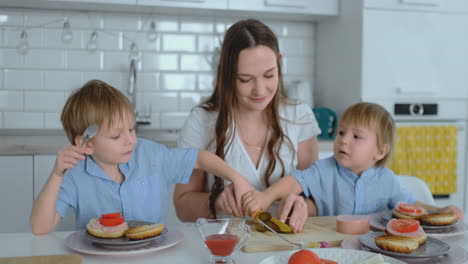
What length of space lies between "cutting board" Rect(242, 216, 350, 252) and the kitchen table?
2 cm

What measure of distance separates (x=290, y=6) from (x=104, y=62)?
4.04ft

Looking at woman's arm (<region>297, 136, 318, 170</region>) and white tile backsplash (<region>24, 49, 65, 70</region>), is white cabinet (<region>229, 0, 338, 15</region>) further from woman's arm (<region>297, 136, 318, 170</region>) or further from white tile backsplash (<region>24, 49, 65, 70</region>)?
woman's arm (<region>297, 136, 318, 170</region>)

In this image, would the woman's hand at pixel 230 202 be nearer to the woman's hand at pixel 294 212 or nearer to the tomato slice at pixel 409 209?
the woman's hand at pixel 294 212

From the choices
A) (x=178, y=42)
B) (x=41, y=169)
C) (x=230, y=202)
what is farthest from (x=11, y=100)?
(x=230, y=202)

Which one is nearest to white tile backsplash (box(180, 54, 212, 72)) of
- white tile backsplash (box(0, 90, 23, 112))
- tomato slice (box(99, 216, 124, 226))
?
white tile backsplash (box(0, 90, 23, 112))

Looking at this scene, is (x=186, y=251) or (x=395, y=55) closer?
(x=186, y=251)

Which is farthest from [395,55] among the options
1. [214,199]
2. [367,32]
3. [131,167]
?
[131,167]

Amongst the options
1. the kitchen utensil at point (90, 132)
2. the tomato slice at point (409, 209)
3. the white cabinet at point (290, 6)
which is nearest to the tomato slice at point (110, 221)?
the kitchen utensil at point (90, 132)

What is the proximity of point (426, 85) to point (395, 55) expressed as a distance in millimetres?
285

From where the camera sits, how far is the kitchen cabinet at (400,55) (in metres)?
3.16

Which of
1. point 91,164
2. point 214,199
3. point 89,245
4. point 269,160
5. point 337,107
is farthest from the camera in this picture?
point 337,107

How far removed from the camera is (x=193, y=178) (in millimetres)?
2020

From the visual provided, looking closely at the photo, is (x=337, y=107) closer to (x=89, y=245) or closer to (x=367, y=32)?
(x=367, y=32)

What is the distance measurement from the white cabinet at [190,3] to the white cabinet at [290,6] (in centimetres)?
7
